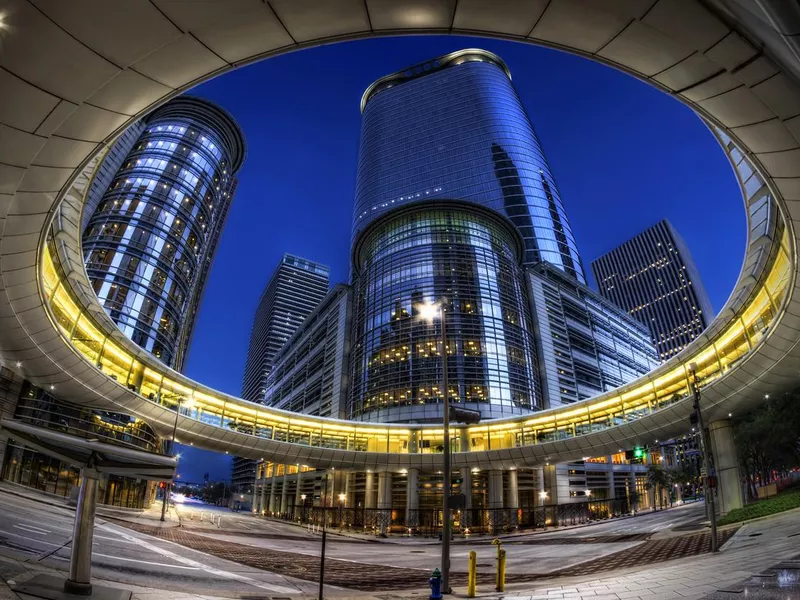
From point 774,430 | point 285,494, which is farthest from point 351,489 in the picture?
point 774,430

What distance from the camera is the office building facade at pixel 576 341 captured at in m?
84.7

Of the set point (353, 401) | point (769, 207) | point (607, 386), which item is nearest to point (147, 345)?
point (353, 401)

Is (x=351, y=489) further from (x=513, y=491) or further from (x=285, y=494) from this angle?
(x=285, y=494)

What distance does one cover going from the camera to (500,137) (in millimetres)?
124062

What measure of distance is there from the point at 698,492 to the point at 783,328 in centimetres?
11514

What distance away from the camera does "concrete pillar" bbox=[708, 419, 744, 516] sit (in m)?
29.5

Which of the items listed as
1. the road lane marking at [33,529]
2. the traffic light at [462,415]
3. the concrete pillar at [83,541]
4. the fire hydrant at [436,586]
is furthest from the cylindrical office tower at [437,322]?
the concrete pillar at [83,541]

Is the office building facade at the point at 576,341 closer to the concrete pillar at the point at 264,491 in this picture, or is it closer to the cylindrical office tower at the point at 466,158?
the cylindrical office tower at the point at 466,158

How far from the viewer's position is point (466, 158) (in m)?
123

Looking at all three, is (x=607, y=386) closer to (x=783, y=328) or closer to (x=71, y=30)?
(x=783, y=328)

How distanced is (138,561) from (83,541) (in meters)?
6.40

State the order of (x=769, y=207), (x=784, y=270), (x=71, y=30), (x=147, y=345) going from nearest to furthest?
(x=71, y=30) → (x=769, y=207) → (x=784, y=270) → (x=147, y=345)

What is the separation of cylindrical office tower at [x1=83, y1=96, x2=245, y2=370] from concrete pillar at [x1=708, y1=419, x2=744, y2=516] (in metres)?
59.6

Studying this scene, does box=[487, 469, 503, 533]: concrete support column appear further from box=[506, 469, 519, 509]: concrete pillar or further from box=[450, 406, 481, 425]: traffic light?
box=[450, 406, 481, 425]: traffic light
